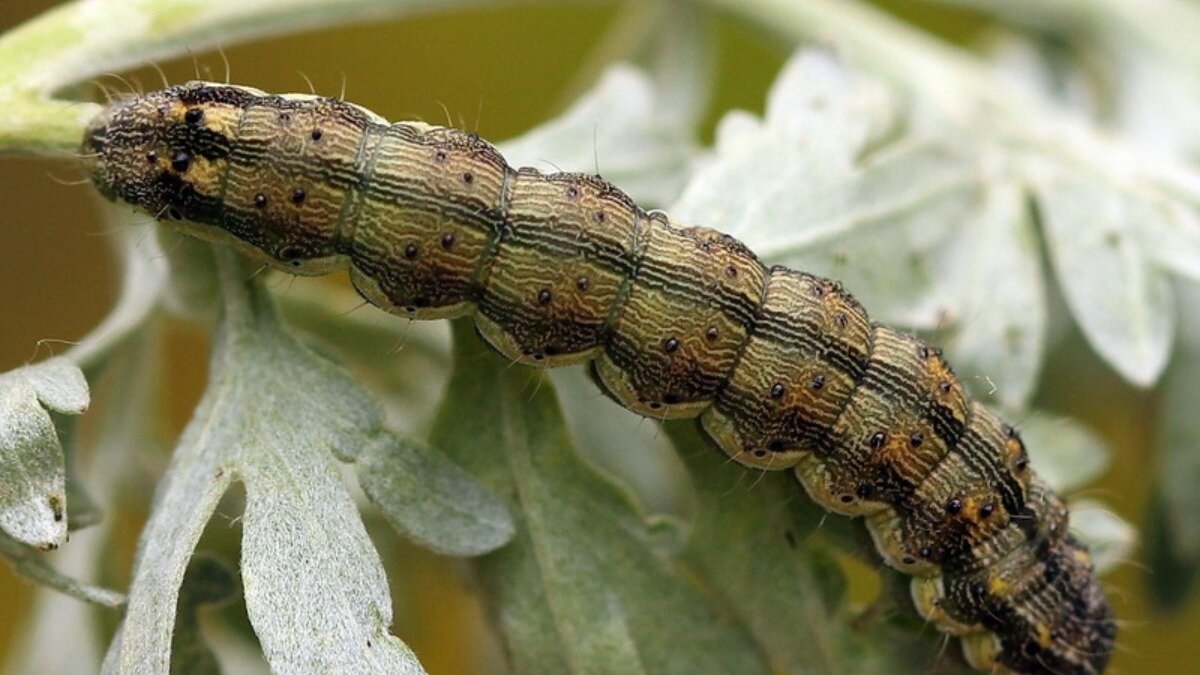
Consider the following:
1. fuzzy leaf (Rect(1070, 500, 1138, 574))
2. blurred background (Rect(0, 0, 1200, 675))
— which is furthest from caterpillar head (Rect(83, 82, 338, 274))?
blurred background (Rect(0, 0, 1200, 675))

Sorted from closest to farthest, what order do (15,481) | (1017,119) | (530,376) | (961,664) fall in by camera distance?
(15,481) < (530,376) < (961,664) < (1017,119)

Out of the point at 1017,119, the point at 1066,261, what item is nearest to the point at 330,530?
the point at 1066,261

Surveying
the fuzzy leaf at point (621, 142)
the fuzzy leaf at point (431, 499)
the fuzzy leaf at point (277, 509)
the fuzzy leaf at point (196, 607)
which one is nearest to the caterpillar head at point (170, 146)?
the fuzzy leaf at point (277, 509)

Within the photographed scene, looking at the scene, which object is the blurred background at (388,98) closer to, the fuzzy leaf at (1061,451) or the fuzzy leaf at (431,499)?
the fuzzy leaf at (1061,451)

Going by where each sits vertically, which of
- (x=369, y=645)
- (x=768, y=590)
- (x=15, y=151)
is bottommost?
(x=768, y=590)

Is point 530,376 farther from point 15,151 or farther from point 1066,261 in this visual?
point 1066,261

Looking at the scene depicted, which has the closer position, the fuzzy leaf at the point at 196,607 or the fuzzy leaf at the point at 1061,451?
the fuzzy leaf at the point at 196,607

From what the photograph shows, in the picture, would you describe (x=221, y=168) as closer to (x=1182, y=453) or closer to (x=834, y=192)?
(x=834, y=192)
